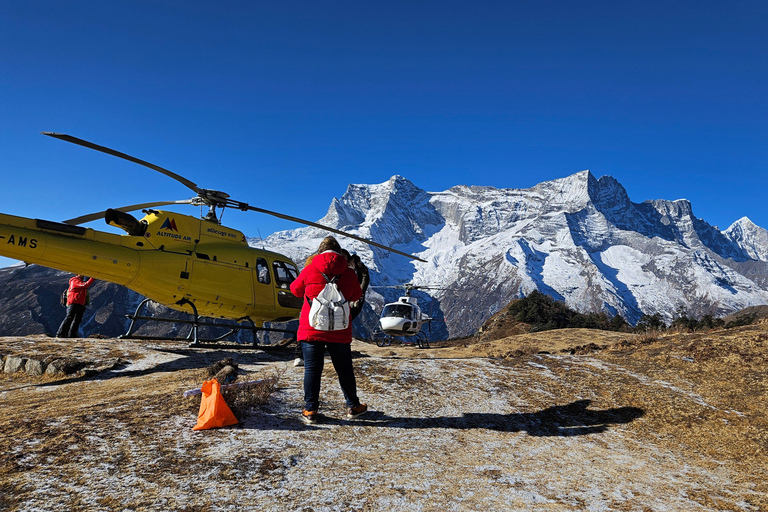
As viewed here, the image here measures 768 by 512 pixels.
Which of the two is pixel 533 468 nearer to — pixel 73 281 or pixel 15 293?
pixel 73 281

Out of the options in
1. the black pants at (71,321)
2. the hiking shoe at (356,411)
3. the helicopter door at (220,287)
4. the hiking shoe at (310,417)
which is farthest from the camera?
the black pants at (71,321)

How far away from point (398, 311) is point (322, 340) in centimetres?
2337

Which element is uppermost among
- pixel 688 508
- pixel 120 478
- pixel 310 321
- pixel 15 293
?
pixel 15 293

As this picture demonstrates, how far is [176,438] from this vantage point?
4293 millimetres

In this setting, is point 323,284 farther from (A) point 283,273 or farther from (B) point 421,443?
(A) point 283,273

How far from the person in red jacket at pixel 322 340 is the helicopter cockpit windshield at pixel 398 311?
2263 cm

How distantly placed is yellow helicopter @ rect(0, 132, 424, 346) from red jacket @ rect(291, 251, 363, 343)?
483 centimetres

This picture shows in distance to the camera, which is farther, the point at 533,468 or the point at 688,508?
the point at 533,468

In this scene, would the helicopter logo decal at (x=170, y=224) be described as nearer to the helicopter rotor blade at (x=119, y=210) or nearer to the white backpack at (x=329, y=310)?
the helicopter rotor blade at (x=119, y=210)

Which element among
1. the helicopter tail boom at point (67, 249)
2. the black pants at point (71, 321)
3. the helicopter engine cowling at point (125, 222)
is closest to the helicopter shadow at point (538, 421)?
the helicopter tail boom at point (67, 249)

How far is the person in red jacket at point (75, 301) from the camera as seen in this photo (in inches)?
524

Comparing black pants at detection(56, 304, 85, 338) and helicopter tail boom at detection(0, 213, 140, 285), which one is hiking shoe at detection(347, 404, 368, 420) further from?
black pants at detection(56, 304, 85, 338)

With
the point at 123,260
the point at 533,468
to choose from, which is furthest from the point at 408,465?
the point at 123,260

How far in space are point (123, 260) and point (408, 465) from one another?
9.45 metres
